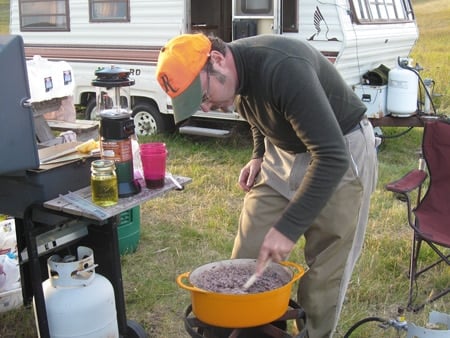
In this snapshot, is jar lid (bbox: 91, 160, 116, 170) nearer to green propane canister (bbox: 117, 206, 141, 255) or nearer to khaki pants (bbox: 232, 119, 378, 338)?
khaki pants (bbox: 232, 119, 378, 338)

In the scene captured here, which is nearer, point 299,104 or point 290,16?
point 299,104

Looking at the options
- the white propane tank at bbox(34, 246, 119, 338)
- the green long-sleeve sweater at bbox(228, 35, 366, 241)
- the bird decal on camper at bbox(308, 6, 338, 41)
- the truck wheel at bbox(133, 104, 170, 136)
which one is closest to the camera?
the green long-sleeve sweater at bbox(228, 35, 366, 241)

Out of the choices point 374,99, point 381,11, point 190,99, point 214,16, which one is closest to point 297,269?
point 190,99

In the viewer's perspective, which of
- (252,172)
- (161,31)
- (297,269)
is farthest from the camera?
(161,31)

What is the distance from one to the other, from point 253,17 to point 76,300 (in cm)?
457

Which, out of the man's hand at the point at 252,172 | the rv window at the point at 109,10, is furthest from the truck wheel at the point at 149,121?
the man's hand at the point at 252,172

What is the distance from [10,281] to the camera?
10.5 feet

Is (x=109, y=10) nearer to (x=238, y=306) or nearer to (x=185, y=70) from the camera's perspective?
(x=185, y=70)

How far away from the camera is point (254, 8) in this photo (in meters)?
6.46

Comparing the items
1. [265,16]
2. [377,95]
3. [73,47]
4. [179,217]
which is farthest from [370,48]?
[73,47]

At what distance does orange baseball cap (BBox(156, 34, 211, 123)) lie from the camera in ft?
6.32

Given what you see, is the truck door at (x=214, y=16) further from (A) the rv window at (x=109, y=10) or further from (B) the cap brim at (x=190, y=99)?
(B) the cap brim at (x=190, y=99)

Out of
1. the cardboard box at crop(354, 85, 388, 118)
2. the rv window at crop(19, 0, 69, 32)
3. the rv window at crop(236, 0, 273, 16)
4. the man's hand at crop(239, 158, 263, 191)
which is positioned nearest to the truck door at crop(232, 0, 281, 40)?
the rv window at crop(236, 0, 273, 16)

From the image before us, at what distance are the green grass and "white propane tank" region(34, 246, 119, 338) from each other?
1.95ft
